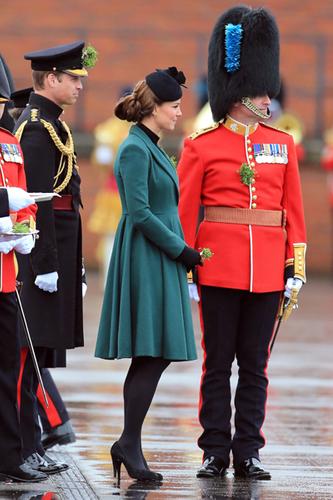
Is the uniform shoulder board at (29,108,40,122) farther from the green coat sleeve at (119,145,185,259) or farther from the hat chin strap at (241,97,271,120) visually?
the hat chin strap at (241,97,271,120)

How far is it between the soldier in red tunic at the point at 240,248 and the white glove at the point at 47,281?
656mm

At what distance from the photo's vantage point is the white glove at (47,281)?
6.70 metres

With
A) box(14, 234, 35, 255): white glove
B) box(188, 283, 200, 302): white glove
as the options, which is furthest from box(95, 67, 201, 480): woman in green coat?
box(14, 234, 35, 255): white glove

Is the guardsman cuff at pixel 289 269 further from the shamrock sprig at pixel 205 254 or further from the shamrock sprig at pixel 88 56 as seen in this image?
the shamrock sprig at pixel 88 56

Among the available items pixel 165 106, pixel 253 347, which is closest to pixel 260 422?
pixel 253 347

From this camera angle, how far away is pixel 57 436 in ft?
24.8

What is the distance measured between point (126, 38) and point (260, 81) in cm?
1461

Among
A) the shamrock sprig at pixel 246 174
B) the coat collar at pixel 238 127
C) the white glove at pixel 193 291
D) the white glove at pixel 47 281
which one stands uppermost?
the coat collar at pixel 238 127

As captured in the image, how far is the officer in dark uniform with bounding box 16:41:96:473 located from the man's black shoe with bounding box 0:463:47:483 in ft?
0.80

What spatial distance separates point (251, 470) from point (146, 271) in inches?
39.9

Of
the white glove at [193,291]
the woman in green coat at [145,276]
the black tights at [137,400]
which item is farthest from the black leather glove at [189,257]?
the black tights at [137,400]

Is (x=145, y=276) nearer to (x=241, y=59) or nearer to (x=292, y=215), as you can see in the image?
(x=292, y=215)

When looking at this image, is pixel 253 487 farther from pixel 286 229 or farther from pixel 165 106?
pixel 165 106

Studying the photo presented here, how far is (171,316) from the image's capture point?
6.70m
